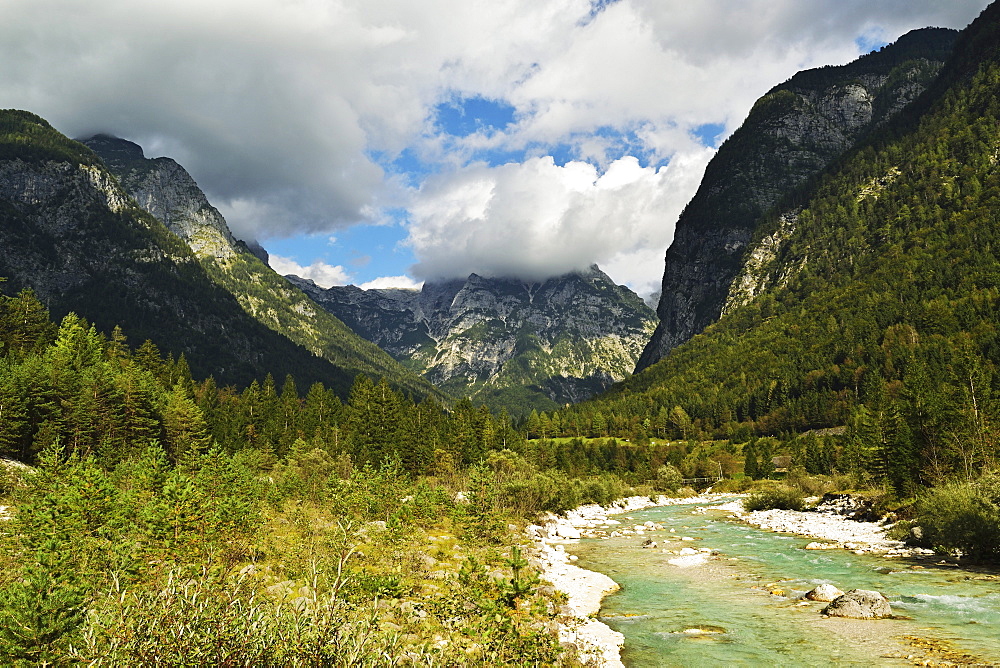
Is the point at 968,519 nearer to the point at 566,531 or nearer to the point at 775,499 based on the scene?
the point at 566,531

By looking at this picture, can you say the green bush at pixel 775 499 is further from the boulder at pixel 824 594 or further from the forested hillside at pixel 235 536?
the boulder at pixel 824 594

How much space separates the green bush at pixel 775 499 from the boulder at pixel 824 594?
6051 centimetres

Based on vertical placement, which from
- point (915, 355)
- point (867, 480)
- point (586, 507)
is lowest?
point (586, 507)

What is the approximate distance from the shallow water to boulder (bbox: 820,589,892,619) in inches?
24.3

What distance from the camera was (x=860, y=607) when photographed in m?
24.9

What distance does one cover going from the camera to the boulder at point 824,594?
2767 centimetres

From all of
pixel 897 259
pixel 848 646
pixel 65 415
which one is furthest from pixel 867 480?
pixel 897 259

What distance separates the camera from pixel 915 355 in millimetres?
133875

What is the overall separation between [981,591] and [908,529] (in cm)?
1939

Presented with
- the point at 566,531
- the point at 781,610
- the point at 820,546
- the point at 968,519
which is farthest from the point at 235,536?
the point at 820,546

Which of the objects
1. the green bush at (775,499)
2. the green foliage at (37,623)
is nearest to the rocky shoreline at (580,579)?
the green foliage at (37,623)

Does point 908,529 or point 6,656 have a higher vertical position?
point 6,656

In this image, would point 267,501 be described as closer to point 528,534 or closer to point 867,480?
point 528,534

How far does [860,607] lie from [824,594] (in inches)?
130
